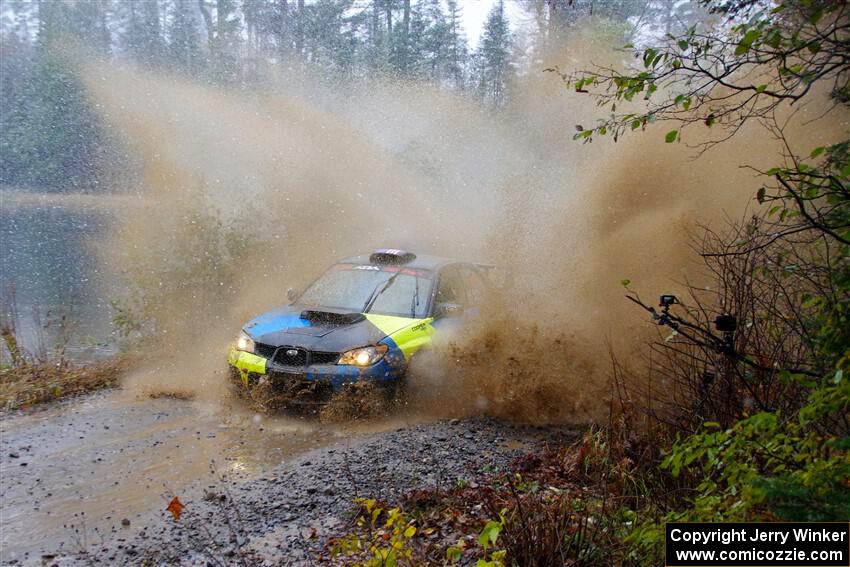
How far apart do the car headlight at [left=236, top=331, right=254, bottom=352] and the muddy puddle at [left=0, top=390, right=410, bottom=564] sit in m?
0.71

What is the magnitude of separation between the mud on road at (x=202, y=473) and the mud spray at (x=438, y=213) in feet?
2.73

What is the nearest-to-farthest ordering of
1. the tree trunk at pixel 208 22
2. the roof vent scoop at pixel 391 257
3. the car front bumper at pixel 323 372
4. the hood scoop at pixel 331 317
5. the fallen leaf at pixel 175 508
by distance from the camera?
1. the fallen leaf at pixel 175 508
2. the car front bumper at pixel 323 372
3. the hood scoop at pixel 331 317
4. the roof vent scoop at pixel 391 257
5. the tree trunk at pixel 208 22

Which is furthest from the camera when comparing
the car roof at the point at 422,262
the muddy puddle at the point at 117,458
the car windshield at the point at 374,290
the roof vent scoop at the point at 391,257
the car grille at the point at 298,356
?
the roof vent scoop at the point at 391,257

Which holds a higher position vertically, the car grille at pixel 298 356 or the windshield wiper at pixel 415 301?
the windshield wiper at pixel 415 301

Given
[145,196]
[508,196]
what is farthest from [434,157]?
[145,196]

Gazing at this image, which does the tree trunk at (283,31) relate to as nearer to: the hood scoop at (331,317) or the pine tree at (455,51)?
the pine tree at (455,51)

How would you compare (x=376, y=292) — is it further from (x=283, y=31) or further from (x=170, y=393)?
(x=283, y=31)

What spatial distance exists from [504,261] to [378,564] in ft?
25.8

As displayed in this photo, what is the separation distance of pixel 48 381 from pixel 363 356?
4658mm

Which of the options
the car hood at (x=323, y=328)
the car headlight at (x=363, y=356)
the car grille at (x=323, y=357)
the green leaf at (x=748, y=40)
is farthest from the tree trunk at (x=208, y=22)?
the green leaf at (x=748, y=40)

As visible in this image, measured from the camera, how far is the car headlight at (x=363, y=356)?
6.93 m

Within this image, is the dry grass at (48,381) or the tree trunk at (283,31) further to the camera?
the tree trunk at (283,31)

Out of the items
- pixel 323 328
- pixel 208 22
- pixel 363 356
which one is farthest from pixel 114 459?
pixel 208 22

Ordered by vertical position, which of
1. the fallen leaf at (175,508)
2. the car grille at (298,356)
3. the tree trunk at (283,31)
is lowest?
the fallen leaf at (175,508)
